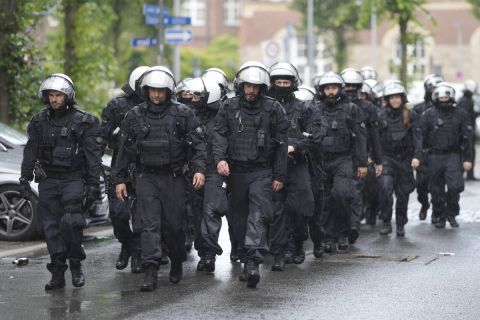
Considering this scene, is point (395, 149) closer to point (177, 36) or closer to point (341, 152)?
point (341, 152)

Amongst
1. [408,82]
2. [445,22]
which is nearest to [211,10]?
[445,22]

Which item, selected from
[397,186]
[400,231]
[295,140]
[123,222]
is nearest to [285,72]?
[295,140]

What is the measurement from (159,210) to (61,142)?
967mm

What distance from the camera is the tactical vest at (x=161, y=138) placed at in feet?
32.5

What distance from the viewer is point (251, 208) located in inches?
410

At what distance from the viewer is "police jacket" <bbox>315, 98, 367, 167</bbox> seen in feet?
42.0

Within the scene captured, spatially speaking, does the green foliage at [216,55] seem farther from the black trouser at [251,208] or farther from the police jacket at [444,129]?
the black trouser at [251,208]

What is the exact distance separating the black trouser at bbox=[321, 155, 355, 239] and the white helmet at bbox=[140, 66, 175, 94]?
10.6 feet

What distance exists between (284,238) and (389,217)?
3816mm

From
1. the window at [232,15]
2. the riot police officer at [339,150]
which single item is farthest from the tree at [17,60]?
the window at [232,15]

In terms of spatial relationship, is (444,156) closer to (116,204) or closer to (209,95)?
(209,95)

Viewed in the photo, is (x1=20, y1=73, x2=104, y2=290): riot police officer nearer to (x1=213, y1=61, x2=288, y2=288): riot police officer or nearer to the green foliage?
(x1=213, y1=61, x2=288, y2=288): riot police officer

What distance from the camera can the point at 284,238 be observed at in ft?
36.3

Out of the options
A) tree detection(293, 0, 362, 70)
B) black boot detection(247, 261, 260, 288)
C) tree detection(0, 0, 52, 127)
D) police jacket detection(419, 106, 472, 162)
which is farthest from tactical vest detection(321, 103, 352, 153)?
tree detection(293, 0, 362, 70)
